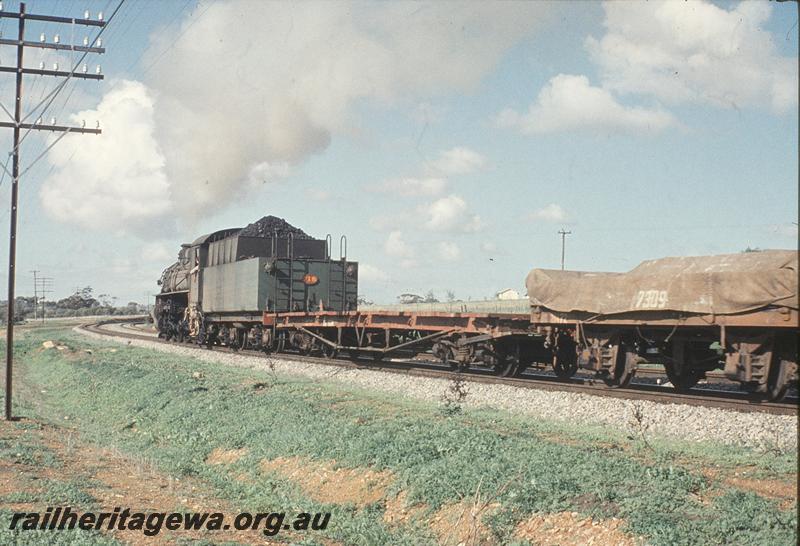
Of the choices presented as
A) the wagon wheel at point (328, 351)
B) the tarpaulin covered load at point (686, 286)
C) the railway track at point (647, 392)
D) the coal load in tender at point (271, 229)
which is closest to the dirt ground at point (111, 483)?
the railway track at point (647, 392)

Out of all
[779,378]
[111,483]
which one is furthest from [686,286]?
[111,483]

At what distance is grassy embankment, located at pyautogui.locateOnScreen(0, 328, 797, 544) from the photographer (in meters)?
6.89

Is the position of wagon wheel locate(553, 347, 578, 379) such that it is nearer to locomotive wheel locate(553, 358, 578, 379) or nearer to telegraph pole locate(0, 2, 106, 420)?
locomotive wheel locate(553, 358, 578, 379)

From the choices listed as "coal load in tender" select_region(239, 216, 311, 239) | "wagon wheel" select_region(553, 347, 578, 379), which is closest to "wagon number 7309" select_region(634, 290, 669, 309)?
"wagon wheel" select_region(553, 347, 578, 379)

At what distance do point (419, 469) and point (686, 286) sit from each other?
19.0ft

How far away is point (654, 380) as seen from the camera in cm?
1608

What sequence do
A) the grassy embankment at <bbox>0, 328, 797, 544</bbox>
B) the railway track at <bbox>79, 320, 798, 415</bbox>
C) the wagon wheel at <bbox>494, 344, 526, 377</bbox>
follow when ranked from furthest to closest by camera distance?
the wagon wheel at <bbox>494, 344, 526, 377</bbox>
the railway track at <bbox>79, 320, 798, 415</bbox>
the grassy embankment at <bbox>0, 328, 797, 544</bbox>

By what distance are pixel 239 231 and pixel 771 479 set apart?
21557 millimetres

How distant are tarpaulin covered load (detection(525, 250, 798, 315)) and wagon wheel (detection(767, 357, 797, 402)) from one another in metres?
1.03

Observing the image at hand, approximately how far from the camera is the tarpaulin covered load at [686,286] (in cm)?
1079

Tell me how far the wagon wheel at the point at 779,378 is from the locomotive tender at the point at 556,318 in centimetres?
2

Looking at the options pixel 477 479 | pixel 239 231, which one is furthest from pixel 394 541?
pixel 239 231

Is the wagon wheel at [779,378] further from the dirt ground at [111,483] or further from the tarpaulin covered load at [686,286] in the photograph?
the dirt ground at [111,483]

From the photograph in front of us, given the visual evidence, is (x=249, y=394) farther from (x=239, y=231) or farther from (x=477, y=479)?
(x=239, y=231)
